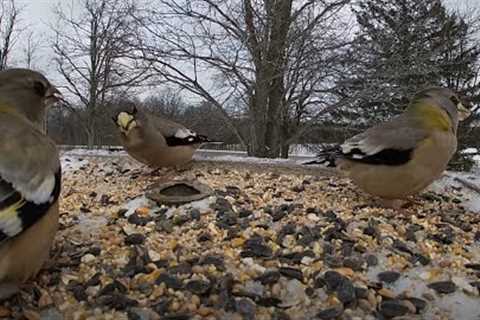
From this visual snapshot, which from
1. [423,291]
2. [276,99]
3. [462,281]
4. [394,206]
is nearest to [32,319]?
[423,291]

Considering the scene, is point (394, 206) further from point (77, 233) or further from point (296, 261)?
point (77, 233)

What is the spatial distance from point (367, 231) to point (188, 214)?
0.81 m

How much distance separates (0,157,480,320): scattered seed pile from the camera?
151cm

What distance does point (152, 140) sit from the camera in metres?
3.09

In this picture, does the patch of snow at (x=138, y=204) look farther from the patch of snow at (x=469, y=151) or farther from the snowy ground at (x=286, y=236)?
the patch of snow at (x=469, y=151)

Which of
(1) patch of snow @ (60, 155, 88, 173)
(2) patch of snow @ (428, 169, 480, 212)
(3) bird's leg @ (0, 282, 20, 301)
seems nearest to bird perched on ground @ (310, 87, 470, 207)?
(2) patch of snow @ (428, 169, 480, 212)

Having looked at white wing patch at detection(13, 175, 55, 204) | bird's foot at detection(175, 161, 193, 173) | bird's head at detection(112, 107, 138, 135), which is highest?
bird's head at detection(112, 107, 138, 135)

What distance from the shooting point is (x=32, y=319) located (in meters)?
1.40

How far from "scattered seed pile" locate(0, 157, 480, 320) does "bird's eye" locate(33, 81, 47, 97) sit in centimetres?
57

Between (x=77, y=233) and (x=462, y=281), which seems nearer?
(x=462, y=281)

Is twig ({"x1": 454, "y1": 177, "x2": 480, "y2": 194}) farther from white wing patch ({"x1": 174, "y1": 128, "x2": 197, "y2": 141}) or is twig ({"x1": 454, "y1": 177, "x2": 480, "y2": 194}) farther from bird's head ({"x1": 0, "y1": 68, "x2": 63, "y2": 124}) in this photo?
bird's head ({"x1": 0, "y1": 68, "x2": 63, "y2": 124})

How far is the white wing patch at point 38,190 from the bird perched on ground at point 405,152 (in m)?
1.59

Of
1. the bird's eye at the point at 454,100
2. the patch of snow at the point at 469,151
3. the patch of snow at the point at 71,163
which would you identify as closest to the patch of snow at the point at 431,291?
the bird's eye at the point at 454,100

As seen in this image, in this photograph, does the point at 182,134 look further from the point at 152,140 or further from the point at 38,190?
the point at 38,190
